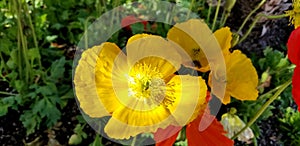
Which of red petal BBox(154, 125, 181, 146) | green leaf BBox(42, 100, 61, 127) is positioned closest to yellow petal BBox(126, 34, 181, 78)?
red petal BBox(154, 125, 181, 146)

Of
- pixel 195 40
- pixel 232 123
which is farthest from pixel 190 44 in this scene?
pixel 232 123

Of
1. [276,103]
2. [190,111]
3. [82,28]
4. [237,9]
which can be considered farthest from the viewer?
[237,9]

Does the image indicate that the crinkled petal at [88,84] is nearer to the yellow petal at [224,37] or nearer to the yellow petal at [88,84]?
the yellow petal at [88,84]

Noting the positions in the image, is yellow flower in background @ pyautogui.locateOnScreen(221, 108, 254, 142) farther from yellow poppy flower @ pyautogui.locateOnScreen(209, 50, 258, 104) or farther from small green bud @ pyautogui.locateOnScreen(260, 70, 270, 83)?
yellow poppy flower @ pyautogui.locateOnScreen(209, 50, 258, 104)

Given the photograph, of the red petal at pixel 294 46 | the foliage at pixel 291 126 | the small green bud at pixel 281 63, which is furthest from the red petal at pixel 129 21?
the red petal at pixel 294 46

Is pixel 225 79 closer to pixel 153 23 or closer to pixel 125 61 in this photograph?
pixel 125 61

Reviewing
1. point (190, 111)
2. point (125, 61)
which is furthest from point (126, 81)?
point (190, 111)
